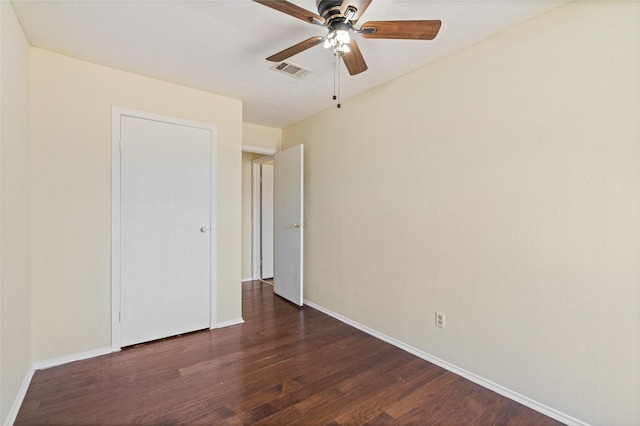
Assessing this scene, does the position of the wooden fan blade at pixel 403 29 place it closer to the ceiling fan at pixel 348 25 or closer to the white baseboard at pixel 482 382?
the ceiling fan at pixel 348 25

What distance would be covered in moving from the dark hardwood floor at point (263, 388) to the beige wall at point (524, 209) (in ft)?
0.90

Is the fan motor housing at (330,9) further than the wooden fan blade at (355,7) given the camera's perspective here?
Yes

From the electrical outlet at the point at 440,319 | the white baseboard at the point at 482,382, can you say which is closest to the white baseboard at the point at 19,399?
the white baseboard at the point at 482,382

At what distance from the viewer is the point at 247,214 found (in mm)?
4855

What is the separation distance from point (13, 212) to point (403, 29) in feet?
8.04

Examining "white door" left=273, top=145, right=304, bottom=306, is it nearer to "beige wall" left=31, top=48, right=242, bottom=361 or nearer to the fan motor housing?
"beige wall" left=31, top=48, right=242, bottom=361

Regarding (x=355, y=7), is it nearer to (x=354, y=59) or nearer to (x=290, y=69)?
(x=354, y=59)

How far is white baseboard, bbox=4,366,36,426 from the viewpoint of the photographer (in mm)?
1608

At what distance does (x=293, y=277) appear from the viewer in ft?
12.1

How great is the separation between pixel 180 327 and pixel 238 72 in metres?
2.39

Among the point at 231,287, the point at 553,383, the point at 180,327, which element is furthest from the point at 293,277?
the point at 553,383

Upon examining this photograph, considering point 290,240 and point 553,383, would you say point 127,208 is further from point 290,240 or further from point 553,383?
point 553,383

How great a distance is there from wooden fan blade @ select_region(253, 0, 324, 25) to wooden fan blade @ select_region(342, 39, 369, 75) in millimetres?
279

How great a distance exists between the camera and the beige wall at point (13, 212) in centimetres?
156
